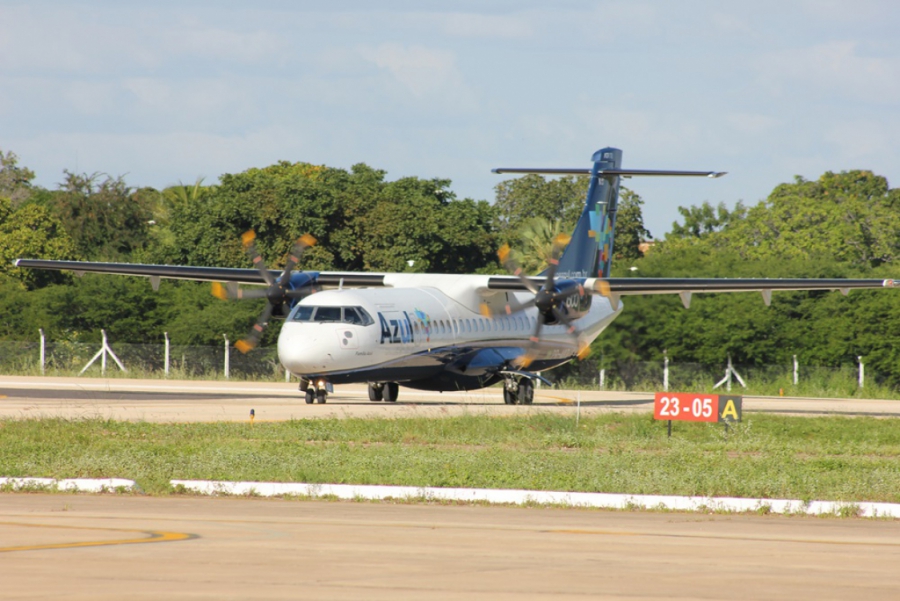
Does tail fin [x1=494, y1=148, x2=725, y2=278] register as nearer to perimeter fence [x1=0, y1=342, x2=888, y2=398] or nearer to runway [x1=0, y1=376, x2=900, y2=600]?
perimeter fence [x1=0, y1=342, x2=888, y2=398]

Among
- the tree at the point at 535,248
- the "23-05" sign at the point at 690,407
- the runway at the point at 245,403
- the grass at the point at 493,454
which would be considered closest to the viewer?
the grass at the point at 493,454

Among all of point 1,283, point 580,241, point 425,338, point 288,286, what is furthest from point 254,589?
point 1,283

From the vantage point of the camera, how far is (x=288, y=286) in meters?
31.9

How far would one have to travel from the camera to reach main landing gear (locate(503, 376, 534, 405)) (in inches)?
1291

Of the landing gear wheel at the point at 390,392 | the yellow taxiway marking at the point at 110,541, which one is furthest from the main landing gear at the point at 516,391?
the yellow taxiway marking at the point at 110,541

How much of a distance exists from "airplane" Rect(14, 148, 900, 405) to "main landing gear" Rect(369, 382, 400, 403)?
4 cm

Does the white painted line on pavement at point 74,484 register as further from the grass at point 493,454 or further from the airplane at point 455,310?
the airplane at point 455,310

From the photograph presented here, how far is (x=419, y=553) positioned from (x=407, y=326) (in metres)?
20.1

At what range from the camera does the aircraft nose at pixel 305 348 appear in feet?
88.1

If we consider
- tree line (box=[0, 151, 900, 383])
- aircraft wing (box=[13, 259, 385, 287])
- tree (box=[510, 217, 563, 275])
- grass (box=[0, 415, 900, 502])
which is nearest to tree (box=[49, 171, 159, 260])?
tree line (box=[0, 151, 900, 383])

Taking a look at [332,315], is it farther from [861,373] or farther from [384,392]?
[861,373]

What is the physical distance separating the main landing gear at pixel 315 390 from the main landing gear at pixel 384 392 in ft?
9.31

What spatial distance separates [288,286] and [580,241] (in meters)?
9.15

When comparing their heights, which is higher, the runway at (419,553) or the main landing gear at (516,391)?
the main landing gear at (516,391)
